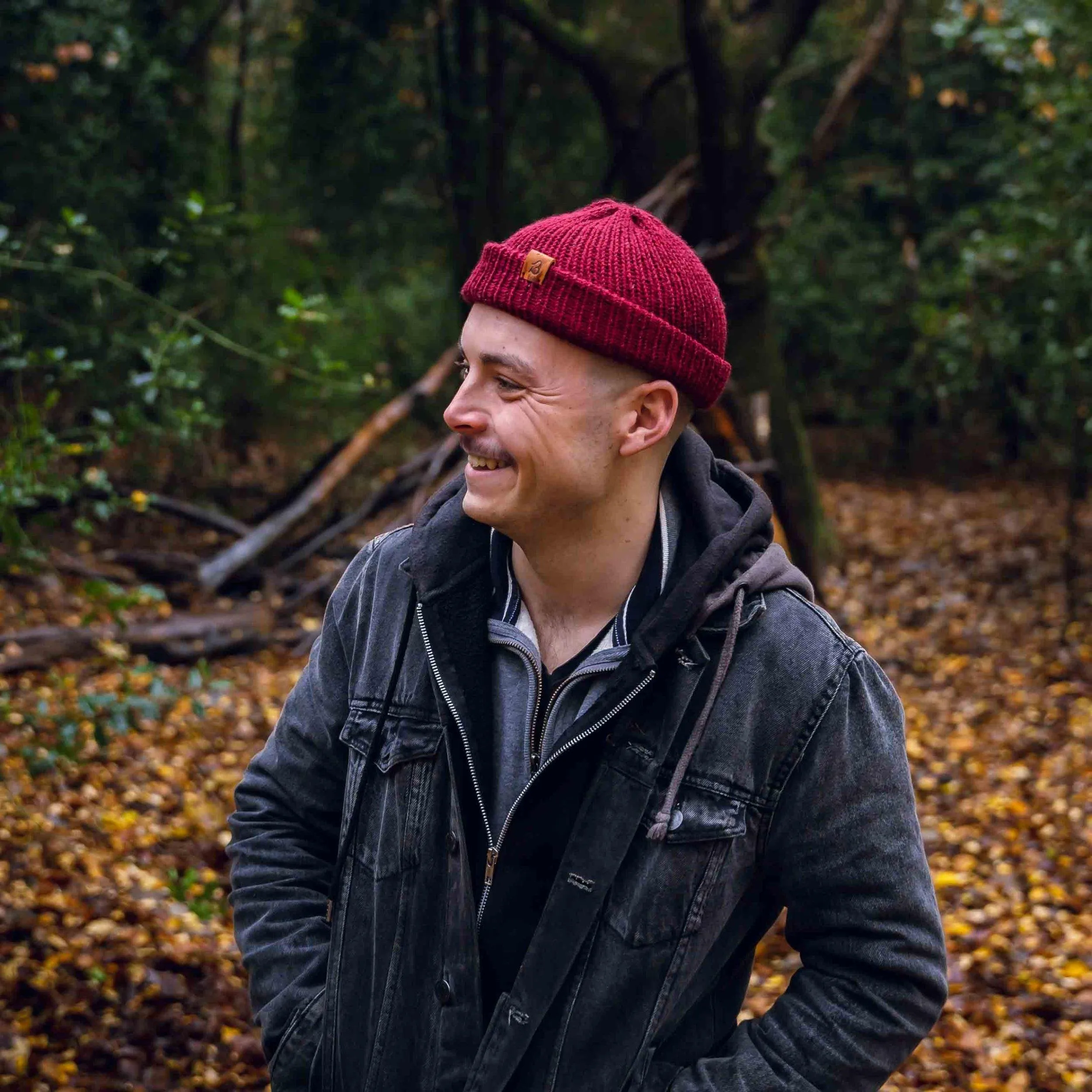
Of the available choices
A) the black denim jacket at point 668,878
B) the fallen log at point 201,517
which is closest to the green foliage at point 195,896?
the black denim jacket at point 668,878

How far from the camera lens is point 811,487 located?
29.2ft

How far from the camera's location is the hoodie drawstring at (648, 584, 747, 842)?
1.62 m

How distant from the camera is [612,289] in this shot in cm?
166

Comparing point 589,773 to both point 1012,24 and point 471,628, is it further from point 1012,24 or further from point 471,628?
point 1012,24

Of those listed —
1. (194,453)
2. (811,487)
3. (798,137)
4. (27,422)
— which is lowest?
(194,453)

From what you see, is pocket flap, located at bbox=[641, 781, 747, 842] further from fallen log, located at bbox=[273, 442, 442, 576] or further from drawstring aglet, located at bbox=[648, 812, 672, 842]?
fallen log, located at bbox=[273, 442, 442, 576]

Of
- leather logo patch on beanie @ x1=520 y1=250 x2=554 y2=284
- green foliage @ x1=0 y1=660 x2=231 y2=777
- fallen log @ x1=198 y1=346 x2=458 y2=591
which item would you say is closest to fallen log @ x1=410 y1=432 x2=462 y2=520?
fallen log @ x1=198 y1=346 x2=458 y2=591

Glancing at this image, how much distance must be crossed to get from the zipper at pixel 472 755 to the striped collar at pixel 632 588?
68 mm

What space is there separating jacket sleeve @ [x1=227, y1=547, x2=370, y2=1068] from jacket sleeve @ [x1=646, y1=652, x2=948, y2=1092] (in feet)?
2.03

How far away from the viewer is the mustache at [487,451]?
173cm

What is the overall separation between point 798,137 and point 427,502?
42.7ft

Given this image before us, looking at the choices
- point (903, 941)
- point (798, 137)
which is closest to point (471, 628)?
point (903, 941)

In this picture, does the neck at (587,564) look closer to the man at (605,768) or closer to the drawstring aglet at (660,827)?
the man at (605,768)

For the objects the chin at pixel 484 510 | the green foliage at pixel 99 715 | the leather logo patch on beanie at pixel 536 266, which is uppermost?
the leather logo patch on beanie at pixel 536 266
